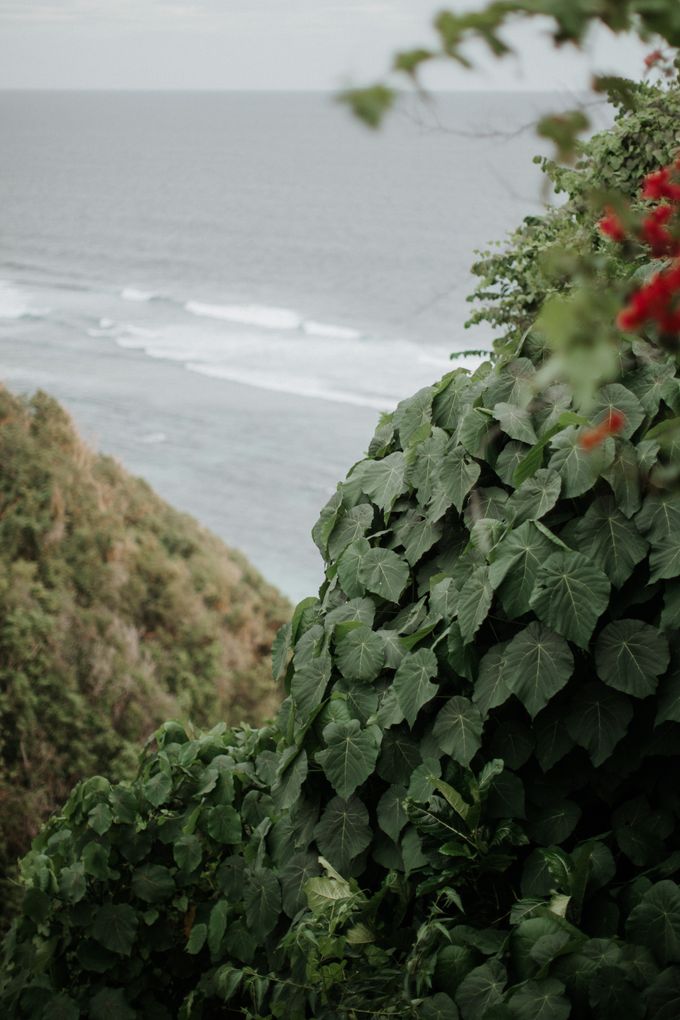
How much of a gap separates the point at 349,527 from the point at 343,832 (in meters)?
0.58

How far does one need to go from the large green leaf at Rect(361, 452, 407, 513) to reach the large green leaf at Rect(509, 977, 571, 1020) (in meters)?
0.85

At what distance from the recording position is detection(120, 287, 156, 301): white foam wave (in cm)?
2304

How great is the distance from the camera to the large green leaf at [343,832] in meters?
1.71

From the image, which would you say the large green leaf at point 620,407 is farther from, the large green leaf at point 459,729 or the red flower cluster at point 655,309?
the red flower cluster at point 655,309

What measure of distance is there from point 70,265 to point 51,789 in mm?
22752

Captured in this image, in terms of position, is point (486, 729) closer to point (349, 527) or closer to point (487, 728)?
point (487, 728)

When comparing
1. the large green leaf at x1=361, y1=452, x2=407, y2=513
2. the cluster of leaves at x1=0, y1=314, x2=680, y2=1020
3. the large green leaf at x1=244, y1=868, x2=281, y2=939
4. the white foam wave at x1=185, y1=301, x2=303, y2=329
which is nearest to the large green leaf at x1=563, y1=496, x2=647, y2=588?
the cluster of leaves at x1=0, y1=314, x2=680, y2=1020

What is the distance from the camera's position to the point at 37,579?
5.16 metres

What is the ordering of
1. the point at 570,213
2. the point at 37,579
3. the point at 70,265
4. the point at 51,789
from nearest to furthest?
the point at 570,213 → the point at 51,789 → the point at 37,579 → the point at 70,265

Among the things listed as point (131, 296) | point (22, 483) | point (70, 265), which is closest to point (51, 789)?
point (22, 483)

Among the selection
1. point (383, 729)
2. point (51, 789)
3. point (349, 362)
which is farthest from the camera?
point (349, 362)

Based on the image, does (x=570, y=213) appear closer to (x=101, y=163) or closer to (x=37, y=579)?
(x=37, y=579)

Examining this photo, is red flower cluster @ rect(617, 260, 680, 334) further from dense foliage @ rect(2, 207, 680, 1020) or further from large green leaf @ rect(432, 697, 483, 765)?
large green leaf @ rect(432, 697, 483, 765)

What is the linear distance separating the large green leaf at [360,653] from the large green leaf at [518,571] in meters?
0.27
